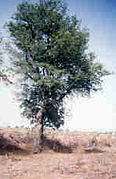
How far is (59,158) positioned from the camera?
22250mm

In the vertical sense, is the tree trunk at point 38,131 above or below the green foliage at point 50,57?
below

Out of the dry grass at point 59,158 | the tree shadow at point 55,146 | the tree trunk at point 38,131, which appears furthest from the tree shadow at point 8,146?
the tree shadow at point 55,146

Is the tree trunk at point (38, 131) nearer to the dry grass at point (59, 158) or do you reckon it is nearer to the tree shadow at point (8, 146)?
the dry grass at point (59, 158)

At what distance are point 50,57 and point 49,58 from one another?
0.17 meters

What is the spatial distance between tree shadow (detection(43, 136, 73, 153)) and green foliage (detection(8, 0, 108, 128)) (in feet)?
9.33

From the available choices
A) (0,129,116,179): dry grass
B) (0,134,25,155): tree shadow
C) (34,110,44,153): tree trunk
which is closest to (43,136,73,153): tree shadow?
(0,129,116,179): dry grass

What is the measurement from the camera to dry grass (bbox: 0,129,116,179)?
1387cm

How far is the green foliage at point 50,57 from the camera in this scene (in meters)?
28.5

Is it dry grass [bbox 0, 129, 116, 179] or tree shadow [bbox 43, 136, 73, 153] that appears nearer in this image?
dry grass [bbox 0, 129, 116, 179]

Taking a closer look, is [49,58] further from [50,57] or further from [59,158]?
[59,158]

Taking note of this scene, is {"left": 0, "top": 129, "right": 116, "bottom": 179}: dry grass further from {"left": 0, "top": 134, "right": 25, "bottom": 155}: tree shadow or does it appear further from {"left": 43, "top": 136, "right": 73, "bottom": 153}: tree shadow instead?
{"left": 0, "top": 134, "right": 25, "bottom": 155}: tree shadow

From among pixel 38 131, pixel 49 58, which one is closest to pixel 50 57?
pixel 49 58

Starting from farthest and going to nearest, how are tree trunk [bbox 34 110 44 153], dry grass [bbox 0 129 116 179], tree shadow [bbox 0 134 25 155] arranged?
tree trunk [bbox 34 110 44 153] → tree shadow [bbox 0 134 25 155] → dry grass [bbox 0 129 116 179]

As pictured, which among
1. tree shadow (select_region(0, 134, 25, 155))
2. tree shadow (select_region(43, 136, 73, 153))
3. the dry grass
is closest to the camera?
the dry grass
